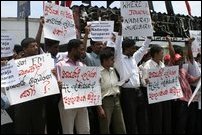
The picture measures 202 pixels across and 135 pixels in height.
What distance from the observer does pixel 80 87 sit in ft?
19.7

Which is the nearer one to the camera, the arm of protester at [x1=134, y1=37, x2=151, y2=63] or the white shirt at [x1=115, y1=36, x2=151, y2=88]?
the white shirt at [x1=115, y1=36, x2=151, y2=88]

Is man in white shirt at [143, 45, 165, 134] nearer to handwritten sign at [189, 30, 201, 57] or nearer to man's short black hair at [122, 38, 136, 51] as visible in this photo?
man's short black hair at [122, 38, 136, 51]

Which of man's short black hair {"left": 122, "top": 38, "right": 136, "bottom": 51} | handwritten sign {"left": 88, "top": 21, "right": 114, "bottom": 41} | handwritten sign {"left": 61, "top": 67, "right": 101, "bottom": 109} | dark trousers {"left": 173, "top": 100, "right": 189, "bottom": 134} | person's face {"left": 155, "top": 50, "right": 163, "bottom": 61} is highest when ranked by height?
handwritten sign {"left": 88, "top": 21, "right": 114, "bottom": 41}

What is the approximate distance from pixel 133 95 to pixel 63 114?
1314 mm

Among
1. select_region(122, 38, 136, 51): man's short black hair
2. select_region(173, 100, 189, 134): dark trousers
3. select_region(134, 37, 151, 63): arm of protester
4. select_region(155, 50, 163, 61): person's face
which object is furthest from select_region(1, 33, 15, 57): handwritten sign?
select_region(173, 100, 189, 134): dark trousers

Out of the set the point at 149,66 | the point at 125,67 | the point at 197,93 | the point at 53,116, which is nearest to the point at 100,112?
the point at 53,116

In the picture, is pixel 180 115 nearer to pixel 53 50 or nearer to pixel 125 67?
pixel 125 67

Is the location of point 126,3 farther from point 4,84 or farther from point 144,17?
point 4,84

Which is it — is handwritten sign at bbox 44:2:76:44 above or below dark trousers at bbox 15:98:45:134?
above

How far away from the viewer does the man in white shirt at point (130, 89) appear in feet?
21.8

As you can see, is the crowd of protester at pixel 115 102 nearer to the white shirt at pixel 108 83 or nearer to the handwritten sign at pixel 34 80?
the white shirt at pixel 108 83

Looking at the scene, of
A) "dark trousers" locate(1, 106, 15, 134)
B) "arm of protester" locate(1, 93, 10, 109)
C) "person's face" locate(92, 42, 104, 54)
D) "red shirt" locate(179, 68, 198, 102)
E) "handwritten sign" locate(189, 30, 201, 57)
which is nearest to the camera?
"arm of protester" locate(1, 93, 10, 109)

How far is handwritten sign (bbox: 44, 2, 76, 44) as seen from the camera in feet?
21.1

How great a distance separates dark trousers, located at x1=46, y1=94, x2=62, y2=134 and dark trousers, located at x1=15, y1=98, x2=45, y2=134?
0.25 meters
